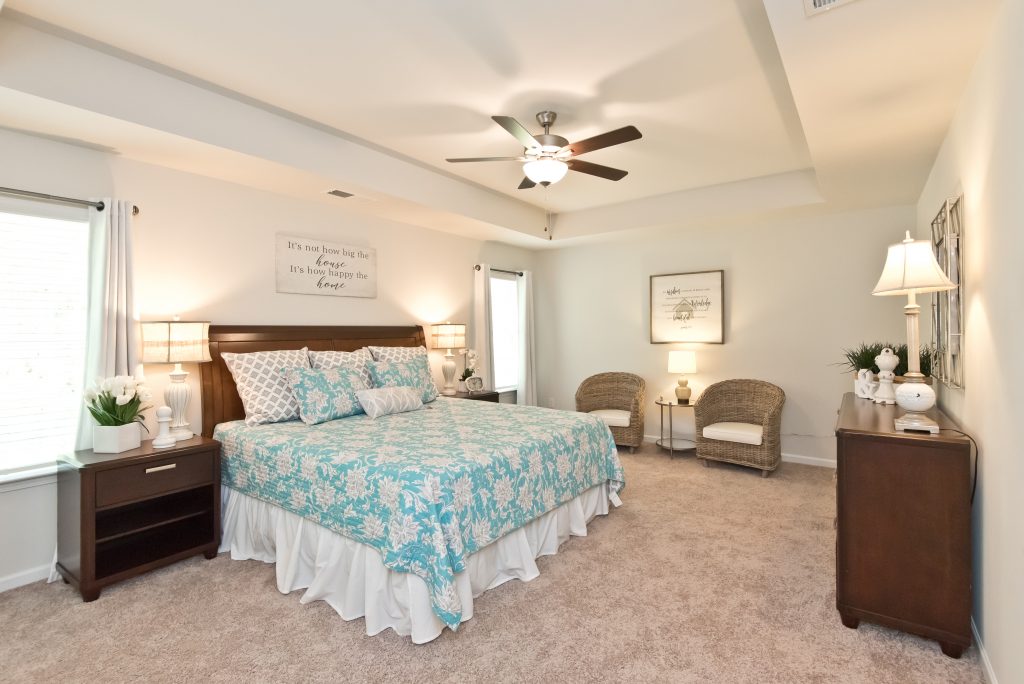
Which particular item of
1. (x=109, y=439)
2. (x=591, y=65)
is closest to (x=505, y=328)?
(x=591, y=65)

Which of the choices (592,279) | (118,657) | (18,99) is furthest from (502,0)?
(592,279)

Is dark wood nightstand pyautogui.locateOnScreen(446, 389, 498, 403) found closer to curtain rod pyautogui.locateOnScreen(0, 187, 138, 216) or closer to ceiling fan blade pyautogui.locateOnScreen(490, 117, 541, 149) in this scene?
ceiling fan blade pyautogui.locateOnScreen(490, 117, 541, 149)

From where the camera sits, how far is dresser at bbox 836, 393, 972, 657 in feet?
6.70

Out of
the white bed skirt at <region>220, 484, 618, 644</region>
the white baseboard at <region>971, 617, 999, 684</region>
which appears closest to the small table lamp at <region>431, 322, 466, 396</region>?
the white bed skirt at <region>220, 484, 618, 644</region>

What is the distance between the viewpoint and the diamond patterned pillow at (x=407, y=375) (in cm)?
395

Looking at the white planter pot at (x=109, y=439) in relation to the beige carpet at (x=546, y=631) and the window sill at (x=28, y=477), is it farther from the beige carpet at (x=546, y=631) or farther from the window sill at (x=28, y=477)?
the beige carpet at (x=546, y=631)

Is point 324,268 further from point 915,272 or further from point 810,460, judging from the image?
point 810,460

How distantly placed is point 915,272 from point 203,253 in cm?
411

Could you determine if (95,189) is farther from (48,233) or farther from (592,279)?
(592,279)

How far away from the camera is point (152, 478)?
109 inches

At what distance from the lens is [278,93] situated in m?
3.00

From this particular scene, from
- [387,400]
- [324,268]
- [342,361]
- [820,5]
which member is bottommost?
[387,400]

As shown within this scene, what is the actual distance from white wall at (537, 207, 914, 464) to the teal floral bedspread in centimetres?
240

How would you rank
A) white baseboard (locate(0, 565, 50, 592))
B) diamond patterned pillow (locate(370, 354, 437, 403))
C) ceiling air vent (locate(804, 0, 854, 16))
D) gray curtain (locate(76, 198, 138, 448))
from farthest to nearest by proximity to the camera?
diamond patterned pillow (locate(370, 354, 437, 403)) < gray curtain (locate(76, 198, 138, 448)) < white baseboard (locate(0, 565, 50, 592)) < ceiling air vent (locate(804, 0, 854, 16))
